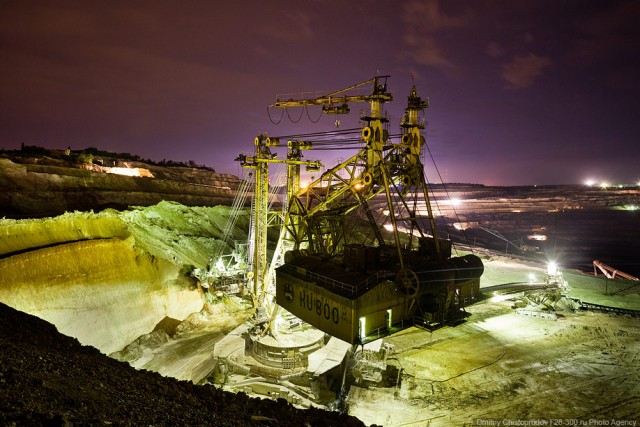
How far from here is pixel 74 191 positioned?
112ft

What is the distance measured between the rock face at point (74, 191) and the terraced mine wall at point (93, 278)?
7.19m

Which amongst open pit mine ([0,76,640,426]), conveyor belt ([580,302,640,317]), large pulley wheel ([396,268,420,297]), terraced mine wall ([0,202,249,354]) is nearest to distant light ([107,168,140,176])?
open pit mine ([0,76,640,426])

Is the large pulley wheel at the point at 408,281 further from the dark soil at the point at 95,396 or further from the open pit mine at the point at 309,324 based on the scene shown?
the dark soil at the point at 95,396

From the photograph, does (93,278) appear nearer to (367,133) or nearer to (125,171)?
(367,133)

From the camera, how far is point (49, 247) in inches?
727

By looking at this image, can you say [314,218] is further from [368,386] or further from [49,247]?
[49,247]

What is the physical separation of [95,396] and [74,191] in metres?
35.4

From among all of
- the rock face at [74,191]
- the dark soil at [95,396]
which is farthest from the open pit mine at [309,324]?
the rock face at [74,191]

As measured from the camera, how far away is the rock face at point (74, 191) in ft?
97.3

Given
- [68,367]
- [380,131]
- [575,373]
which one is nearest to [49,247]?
[68,367]

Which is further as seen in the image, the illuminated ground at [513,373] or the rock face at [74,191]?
the rock face at [74,191]

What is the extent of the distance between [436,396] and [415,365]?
2.24 meters

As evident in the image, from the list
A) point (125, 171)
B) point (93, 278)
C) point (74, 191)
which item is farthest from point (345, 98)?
point (125, 171)

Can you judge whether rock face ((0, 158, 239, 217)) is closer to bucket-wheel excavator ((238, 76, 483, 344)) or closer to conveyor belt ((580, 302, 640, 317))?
bucket-wheel excavator ((238, 76, 483, 344))
